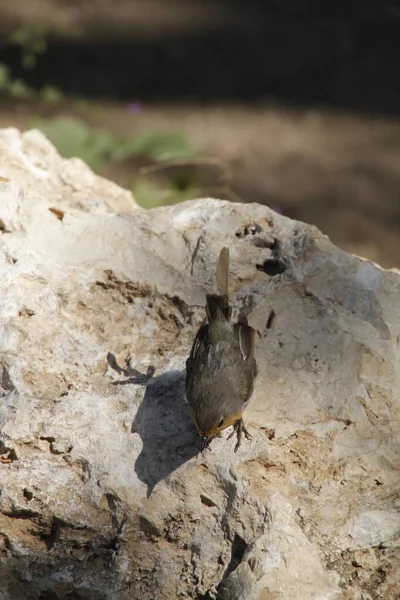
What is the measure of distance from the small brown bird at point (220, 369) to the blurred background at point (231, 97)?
3.42 metres

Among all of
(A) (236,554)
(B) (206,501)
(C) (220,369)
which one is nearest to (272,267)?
(C) (220,369)

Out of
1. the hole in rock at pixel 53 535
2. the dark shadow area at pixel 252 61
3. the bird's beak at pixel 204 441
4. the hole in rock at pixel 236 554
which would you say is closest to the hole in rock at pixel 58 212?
the bird's beak at pixel 204 441

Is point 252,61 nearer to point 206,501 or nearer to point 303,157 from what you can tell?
point 303,157

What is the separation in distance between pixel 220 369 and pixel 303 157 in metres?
4.99

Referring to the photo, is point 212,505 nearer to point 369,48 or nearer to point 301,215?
point 301,215

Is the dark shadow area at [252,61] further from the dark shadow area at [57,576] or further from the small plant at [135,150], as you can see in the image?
the dark shadow area at [57,576]

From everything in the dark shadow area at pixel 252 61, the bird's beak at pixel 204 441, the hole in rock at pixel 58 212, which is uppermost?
the dark shadow area at pixel 252 61

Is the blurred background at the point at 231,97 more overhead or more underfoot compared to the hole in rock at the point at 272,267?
more overhead

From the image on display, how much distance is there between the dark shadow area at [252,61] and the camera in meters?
8.61

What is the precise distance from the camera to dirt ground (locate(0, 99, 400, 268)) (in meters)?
7.29

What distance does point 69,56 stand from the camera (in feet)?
29.2

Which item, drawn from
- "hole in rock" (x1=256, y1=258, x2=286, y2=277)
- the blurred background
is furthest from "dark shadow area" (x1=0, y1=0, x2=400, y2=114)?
"hole in rock" (x1=256, y1=258, x2=286, y2=277)

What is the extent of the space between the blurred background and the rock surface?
3.10 metres

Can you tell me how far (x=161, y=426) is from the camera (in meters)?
3.20
